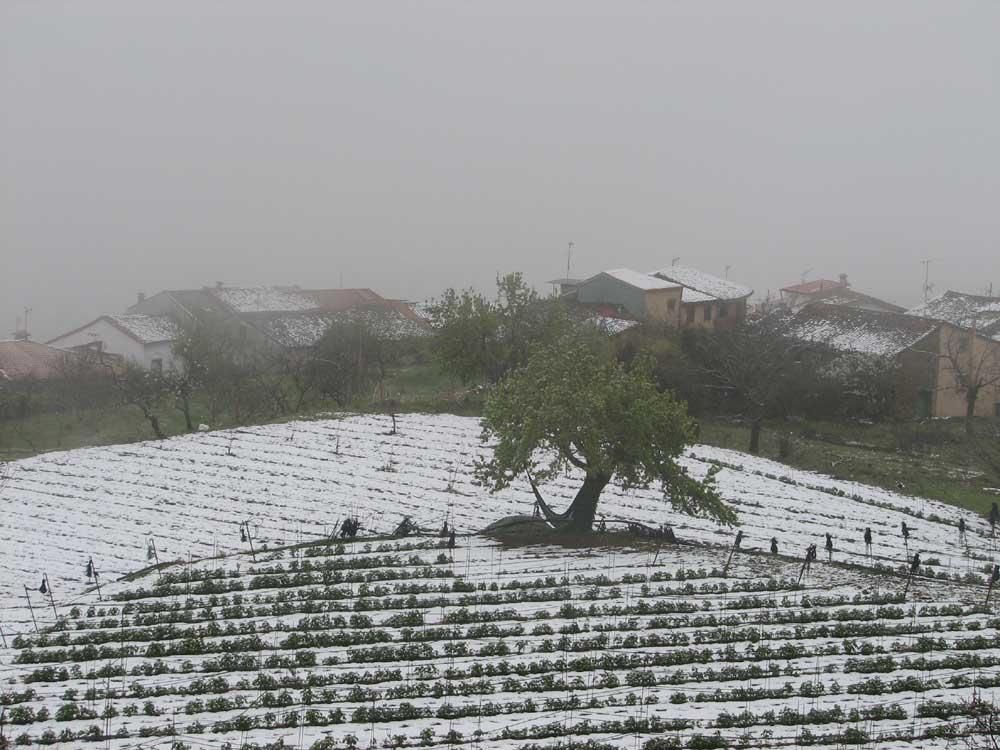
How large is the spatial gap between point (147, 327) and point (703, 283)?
31320 millimetres

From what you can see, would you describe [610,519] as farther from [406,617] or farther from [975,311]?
[975,311]

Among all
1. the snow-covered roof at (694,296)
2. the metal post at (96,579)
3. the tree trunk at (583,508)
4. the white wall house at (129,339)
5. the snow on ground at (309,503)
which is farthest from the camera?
the snow-covered roof at (694,296)

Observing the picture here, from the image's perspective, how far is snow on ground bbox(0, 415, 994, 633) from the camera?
22.7 metres

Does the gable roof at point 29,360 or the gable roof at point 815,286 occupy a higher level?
the gable roof at point 815,286

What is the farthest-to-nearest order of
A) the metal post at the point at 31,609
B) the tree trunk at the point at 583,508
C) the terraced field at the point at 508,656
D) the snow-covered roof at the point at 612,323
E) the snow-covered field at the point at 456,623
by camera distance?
1. the snow-covered roof at the point at 612,323
2. the tree trunk at the point at 583,508
3. the metal post at the point at 31,609
4. the snow-covered field at the point at 456,623
5. the terraced field at the point at 508,656

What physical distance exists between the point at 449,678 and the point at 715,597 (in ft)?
19.5

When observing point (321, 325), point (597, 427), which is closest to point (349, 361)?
point (321, 325)

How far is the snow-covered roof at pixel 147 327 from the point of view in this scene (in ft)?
172

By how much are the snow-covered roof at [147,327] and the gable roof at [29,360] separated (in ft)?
11.4

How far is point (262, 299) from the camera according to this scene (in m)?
61.4

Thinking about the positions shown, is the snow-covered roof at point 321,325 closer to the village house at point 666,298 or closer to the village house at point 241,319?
the village house at point 241,319

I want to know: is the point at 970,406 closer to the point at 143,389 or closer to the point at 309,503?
the point at 309,503

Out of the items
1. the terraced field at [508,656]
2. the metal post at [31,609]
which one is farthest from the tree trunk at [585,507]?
the metal post at [31,609]

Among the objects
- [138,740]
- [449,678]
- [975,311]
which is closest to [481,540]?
[449,678]
